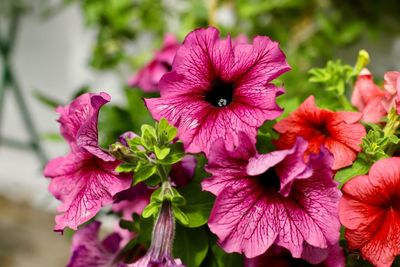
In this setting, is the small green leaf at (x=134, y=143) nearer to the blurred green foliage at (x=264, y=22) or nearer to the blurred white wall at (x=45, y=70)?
the blurred green foliage at (x=264, y=22)

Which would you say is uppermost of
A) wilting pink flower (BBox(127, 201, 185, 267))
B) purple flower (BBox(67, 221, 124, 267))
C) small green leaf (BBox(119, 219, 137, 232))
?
wilting pink flower (BBox(127, 201, 185, 267))

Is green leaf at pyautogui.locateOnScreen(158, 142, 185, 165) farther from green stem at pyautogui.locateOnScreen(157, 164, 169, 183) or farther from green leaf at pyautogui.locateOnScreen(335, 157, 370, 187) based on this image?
green leaf at pyautogui.locateOnScreen(335, 157, 370, 187)

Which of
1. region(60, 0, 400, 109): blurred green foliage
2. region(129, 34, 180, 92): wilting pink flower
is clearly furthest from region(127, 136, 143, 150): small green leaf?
region(60, 0, 400, 109): blurred green foliage

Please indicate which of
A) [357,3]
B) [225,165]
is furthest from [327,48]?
[225,165]

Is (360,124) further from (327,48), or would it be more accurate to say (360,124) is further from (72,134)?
(327,48)

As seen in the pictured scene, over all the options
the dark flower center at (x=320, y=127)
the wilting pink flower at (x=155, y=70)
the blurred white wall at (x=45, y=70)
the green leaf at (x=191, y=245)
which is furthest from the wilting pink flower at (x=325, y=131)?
the blurred white wall at (x=45, y=70)

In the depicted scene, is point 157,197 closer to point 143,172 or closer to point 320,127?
point 143,172

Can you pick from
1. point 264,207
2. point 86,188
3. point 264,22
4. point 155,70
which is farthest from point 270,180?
point 264,22
